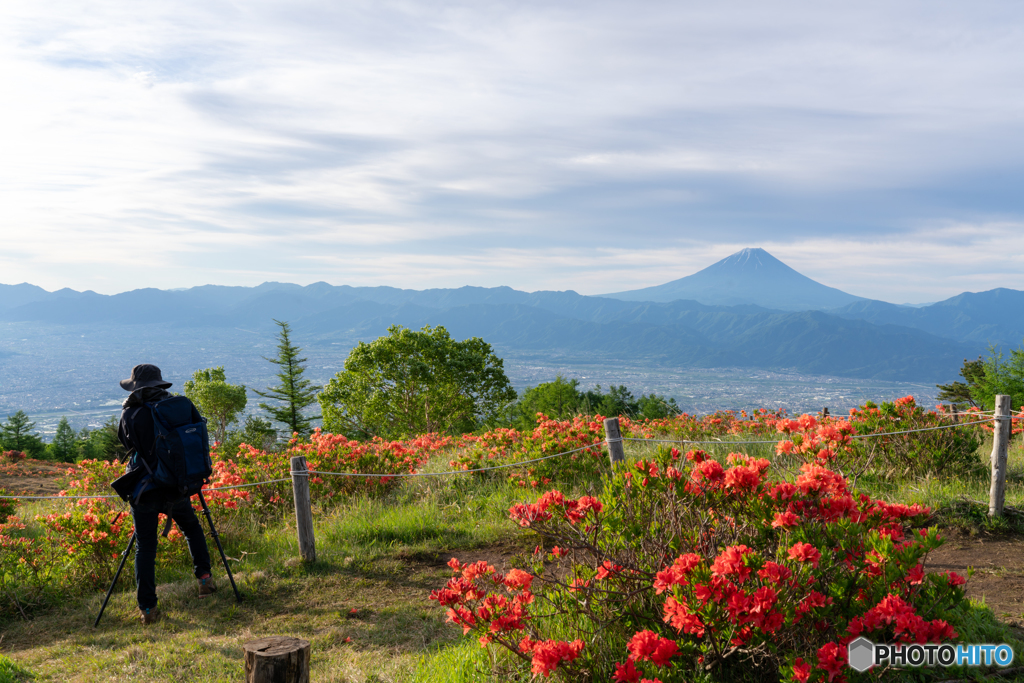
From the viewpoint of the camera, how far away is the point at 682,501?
311cm

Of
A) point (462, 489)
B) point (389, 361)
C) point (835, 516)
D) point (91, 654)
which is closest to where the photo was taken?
point (835, 516)

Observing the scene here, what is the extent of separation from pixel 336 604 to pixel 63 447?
25.7m

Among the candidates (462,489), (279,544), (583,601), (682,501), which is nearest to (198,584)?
(279,544)

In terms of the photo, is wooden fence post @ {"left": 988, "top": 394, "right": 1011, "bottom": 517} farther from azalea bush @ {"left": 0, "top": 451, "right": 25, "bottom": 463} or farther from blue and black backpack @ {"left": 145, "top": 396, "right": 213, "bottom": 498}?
azalea bush @ {"left": 0, "top": 451, "right": 25, "bottom": 463}

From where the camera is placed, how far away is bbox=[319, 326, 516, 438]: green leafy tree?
87.5 feet

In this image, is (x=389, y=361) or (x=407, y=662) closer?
(x=407, y=662)

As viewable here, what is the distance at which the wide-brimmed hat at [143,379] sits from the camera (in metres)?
4.48

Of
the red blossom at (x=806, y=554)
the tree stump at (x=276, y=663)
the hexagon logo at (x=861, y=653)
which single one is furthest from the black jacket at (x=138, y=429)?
the hexagon logo at (x=861, y=653)

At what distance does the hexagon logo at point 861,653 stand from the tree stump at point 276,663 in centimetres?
230

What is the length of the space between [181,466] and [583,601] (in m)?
3.28

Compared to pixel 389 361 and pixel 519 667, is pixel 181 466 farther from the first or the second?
pixel 389 361

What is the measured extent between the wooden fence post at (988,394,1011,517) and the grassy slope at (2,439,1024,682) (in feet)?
0.58

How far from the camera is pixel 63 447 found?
23.7 m

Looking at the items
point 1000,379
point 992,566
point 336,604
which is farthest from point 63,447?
point 1000,379
